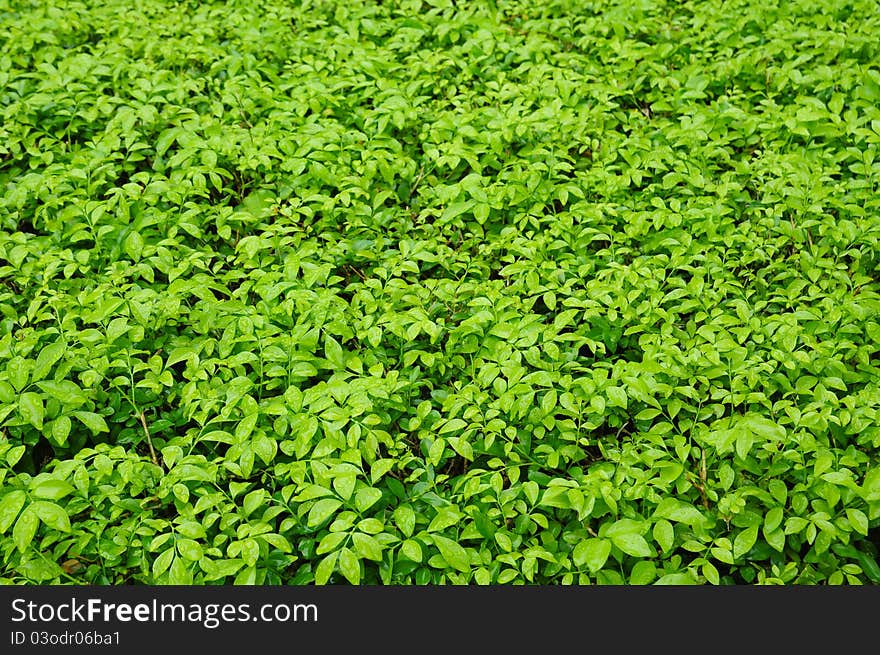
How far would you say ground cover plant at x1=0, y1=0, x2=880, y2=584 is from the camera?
2643 mm

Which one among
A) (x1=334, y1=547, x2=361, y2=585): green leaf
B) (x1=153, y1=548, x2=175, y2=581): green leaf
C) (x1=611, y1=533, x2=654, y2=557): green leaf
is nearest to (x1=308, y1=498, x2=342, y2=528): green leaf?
(x1=334, y1=547, x2=361, y2=585): green leaf

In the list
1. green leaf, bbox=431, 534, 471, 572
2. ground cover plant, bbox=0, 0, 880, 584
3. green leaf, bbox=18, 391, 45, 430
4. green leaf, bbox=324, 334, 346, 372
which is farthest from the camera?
green leaf, bbox=324, 334, 346, 372

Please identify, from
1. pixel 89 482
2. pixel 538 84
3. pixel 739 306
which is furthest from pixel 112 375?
pixel 538 84

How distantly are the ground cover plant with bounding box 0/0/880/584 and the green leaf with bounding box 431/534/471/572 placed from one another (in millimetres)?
43

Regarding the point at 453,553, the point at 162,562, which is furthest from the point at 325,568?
the point at 162,562

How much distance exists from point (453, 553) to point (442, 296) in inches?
47.7

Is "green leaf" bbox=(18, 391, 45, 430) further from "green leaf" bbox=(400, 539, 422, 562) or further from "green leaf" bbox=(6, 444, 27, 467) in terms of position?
"green leaf" bbox=(400, 539, 422, 562)

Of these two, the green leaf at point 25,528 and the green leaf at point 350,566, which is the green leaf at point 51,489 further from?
the green leaf at point 350,566

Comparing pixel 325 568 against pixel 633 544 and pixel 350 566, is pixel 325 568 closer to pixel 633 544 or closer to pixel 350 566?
pixel 350 566

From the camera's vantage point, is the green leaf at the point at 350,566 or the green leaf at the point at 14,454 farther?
the green leaf at the point at 14,454

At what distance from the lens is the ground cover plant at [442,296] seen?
2.64 metres

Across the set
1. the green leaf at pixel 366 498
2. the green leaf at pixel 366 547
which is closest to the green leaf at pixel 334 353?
the green leaf at pixel 366 498

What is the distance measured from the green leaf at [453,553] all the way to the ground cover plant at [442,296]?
0.14 feet

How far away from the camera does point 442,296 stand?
11.2 ft
